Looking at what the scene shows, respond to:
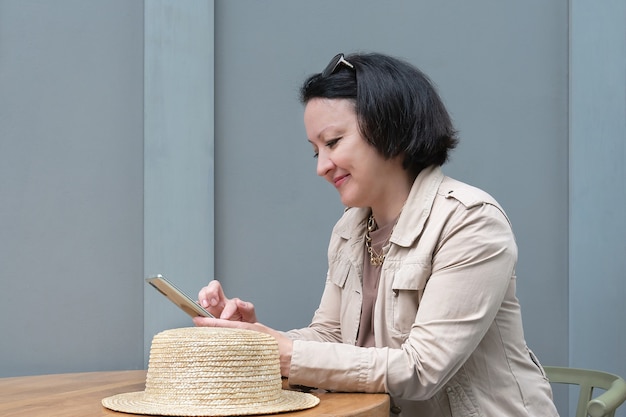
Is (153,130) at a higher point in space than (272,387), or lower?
higher

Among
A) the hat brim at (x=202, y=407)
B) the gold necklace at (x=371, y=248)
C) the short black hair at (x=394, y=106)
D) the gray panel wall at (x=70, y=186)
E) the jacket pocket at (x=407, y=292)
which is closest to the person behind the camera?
the hat brim at (x=202, y=407)

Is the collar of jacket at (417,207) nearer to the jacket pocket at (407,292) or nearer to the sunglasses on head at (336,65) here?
the jacket pocket at (407,292)

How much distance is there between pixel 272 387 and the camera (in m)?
1.49

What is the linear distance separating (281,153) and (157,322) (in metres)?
0.67

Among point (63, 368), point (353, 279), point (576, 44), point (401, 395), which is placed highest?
point (576, 44)

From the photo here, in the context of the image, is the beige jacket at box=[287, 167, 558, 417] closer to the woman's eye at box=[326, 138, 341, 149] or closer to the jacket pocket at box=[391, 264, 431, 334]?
the jacket pocket at box=[391, 264, 431, 334]

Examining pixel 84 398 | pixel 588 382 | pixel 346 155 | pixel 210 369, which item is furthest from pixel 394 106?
pixel 588 382

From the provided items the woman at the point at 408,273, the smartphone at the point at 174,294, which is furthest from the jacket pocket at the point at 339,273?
the smartphone at the point at 174,294

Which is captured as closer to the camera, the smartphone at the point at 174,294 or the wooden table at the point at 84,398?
the wooden table at the point at 84,398

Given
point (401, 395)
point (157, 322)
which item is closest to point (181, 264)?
point (157, 322)

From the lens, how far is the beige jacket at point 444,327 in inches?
65.6

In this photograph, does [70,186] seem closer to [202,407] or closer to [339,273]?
Answer: [339,273]

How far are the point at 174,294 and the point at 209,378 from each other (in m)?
0.32

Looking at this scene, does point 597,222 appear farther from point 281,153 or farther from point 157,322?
point 157,322
